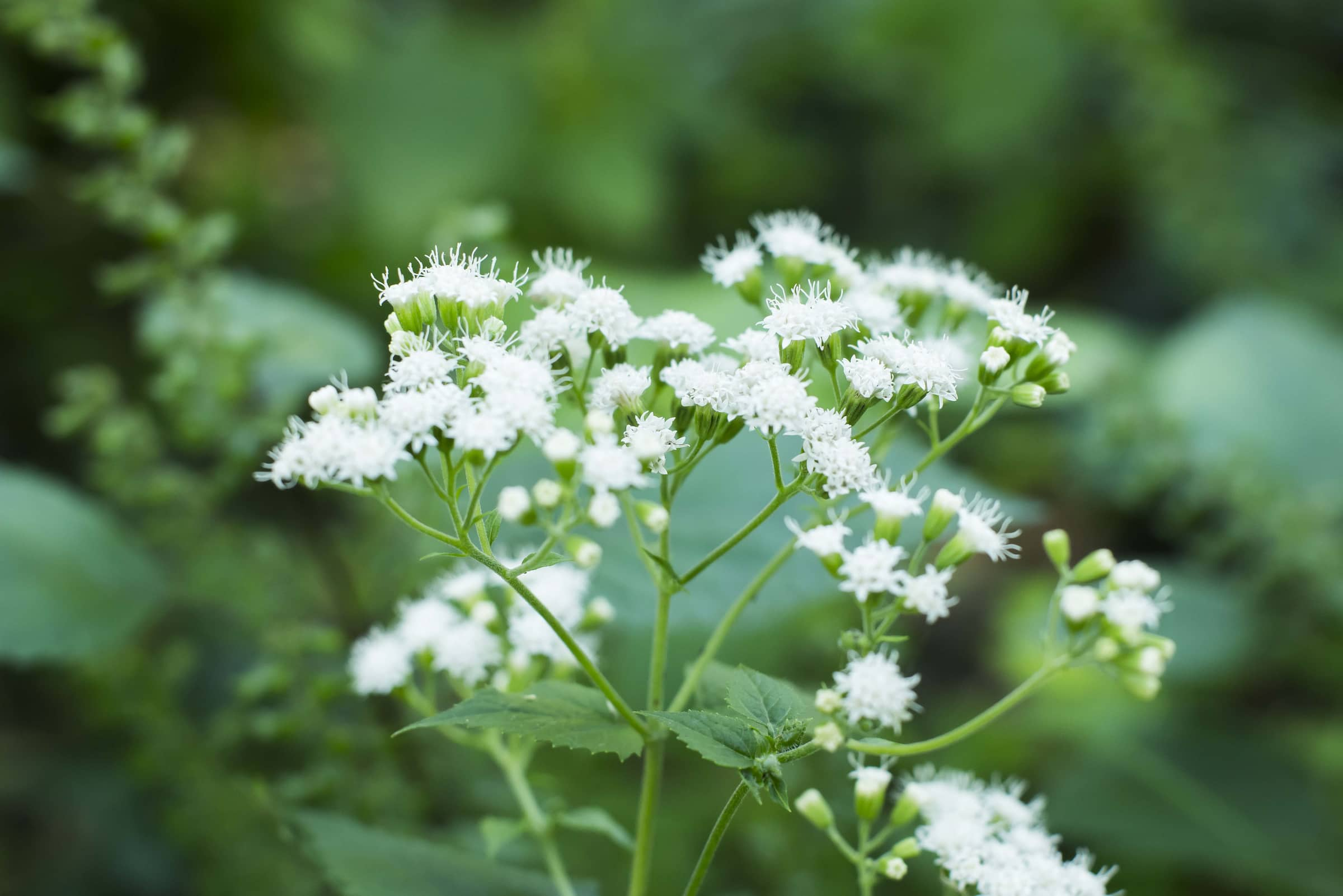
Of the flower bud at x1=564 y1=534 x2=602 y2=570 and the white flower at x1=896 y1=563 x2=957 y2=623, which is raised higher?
the flower bud at x1=564 y1=534 x2=602 y2=570

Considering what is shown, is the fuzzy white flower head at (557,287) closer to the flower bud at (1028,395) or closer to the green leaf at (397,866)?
the flower bud at (1028,395)

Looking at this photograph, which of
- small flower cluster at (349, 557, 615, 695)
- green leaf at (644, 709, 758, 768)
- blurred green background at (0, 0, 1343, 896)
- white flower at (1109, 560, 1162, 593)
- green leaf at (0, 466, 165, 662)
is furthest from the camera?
blurred green background at (0, 0, 1343, 896)

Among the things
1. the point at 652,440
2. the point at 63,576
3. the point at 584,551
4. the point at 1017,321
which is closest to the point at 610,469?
the point at 652,440

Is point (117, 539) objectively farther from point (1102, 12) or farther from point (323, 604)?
point (1102, 12)

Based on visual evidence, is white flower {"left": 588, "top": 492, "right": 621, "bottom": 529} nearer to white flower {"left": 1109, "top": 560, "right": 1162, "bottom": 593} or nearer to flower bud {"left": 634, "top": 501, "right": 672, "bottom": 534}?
flower bud {"left": 634, "top": 501, "right": 672, "bottom": 534}

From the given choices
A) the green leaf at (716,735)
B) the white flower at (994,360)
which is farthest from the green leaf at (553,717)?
the white flower at (994,360)

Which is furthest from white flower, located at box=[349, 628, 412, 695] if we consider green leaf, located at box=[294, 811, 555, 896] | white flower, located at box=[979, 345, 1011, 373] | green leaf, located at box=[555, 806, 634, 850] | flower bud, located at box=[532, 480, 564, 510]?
white flower, located at box=[979, 345, 1011, 373]
